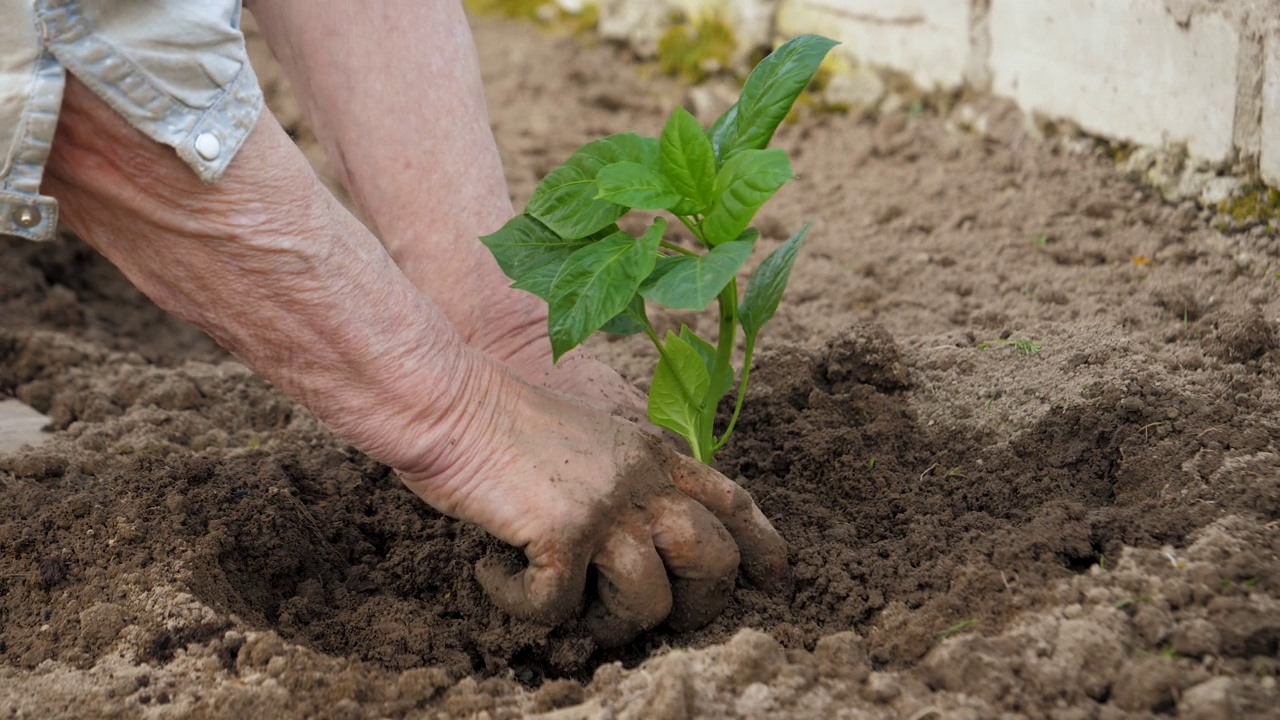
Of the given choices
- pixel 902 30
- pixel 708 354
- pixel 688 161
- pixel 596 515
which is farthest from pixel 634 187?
pixel 902 30

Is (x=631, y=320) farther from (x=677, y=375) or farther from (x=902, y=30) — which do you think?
(x=902, y=30)

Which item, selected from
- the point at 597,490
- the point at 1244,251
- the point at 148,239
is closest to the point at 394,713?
the point at 597,490

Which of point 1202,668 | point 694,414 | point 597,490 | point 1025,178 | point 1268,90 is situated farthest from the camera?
point 1025,178

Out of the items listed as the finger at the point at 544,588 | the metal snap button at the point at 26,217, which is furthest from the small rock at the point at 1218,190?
the metal snap button at the point at 26,217

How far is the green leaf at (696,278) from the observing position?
4.76 ft

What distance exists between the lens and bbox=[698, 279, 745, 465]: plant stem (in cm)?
173

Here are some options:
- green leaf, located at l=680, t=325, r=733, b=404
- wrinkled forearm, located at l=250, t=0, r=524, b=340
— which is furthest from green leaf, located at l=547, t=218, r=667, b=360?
wrinkled forearm, located at l=250, t=0, r=524, b=340

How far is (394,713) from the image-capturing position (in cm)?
148

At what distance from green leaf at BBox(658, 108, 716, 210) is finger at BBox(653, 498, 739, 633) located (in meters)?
0.44

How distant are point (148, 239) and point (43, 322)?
1716 mm

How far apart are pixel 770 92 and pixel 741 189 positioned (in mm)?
177

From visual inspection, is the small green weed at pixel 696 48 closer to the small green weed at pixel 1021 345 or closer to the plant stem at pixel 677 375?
the small green weed at pixel 1021 345

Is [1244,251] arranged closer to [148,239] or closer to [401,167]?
[401,167]

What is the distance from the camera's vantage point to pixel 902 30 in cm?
360
